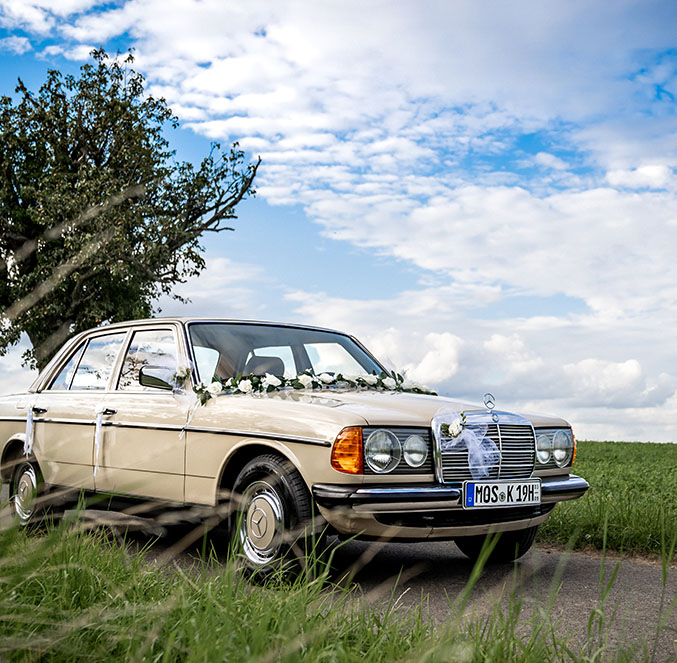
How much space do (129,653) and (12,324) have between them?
24667mm

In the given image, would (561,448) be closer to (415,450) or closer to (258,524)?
(415,450)

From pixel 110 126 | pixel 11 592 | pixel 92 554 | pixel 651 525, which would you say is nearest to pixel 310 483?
pixel 92 554

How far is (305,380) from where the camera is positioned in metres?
5.95

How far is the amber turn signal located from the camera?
463cm

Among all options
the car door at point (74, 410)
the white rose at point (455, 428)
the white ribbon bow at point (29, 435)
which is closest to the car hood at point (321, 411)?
the white rose at point (455, 428)

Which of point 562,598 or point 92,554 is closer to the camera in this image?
point 92,554

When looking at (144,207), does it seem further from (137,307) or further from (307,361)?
(307,361)

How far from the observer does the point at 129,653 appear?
8.46ft

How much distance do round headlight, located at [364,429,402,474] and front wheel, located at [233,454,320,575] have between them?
0.43 metres

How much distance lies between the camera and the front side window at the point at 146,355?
20.9 ft

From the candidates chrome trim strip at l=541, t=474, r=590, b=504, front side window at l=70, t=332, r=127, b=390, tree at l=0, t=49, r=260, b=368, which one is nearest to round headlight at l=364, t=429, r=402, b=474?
chrome trim strip at l=541, t=474, r=590, b=504

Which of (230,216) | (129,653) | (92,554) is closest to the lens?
(129,653)

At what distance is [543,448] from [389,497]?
1588 millimetres

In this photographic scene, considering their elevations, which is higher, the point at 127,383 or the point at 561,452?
the point at 127,383
